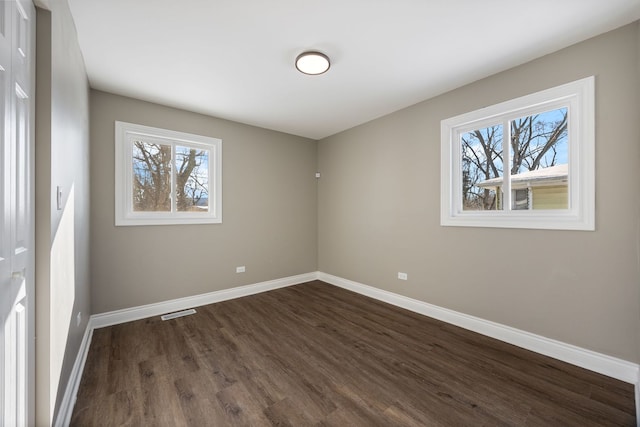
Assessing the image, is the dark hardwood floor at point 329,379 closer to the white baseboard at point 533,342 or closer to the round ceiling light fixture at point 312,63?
the white baseboard at point 533,342

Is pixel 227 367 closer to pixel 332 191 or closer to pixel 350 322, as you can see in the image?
pixel 350 322

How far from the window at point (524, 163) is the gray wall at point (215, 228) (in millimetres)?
2466

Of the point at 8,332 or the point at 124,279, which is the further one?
the point at 124,279

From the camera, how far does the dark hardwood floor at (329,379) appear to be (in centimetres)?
166

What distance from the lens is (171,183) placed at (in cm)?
349

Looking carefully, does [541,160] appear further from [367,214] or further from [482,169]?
[367,214]

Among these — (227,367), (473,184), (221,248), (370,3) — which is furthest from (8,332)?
(473,184)

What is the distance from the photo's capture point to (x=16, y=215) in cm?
109

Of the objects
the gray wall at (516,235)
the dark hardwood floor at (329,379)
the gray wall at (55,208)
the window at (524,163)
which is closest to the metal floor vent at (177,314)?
the dark hardwood floor at (329,379)

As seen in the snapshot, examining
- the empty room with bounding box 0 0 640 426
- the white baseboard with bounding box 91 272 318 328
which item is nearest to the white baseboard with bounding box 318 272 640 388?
the empty room with bounding box 0 0 640 426

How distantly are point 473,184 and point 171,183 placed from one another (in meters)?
3.74

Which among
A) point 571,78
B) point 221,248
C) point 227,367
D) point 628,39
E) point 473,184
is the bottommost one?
point 227,367

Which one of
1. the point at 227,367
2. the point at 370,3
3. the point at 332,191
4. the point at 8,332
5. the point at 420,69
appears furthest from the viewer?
the point at 332,191

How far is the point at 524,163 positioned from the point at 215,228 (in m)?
3.78
